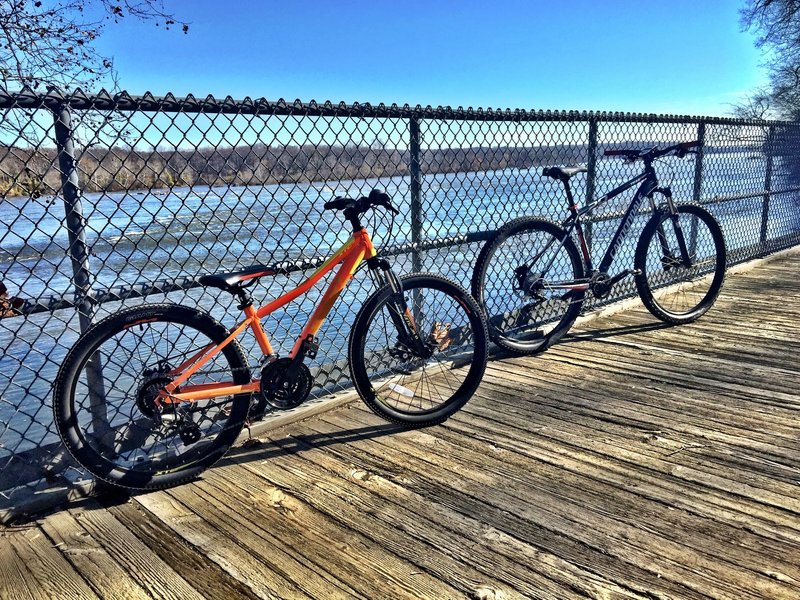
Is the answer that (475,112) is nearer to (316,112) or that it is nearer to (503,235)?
(503,235)

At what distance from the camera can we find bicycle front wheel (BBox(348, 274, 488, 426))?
2.79 meters

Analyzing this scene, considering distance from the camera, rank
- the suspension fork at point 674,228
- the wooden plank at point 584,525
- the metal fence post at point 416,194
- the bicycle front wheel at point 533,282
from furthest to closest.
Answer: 1. the suspension fork at point 674,228
2. the bicycle front wheel at point 533,282
3. the metal fence post at point 416,194
4. the wooden plank at point 584,525

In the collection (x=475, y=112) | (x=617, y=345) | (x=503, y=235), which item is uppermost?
(x=475, y=112)

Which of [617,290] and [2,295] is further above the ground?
[2,295]

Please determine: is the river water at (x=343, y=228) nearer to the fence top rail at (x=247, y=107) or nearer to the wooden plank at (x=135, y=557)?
the fence top rail at (x=247, y=107)

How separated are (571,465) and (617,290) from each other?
9.76 feet

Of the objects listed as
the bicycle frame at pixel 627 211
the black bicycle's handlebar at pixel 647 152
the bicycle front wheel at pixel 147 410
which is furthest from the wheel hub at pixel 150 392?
the black bicycle's handlebar at pixel 647 152

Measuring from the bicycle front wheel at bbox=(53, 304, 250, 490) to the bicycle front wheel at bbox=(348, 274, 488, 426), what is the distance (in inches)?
23.8

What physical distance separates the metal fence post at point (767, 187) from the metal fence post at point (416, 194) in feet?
18.1

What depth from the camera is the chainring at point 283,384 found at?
8.40ft

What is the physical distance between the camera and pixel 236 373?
252 cm

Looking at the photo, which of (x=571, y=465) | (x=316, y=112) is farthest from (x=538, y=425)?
(x=316, y=112)

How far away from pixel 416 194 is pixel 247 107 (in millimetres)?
1173

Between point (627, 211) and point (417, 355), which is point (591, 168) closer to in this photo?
point (627, 211)
